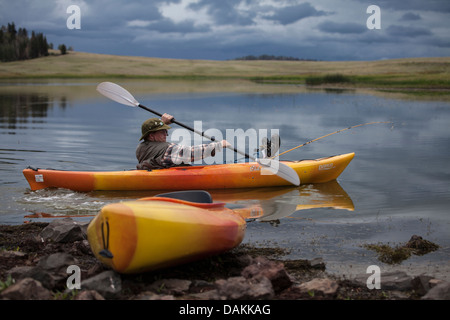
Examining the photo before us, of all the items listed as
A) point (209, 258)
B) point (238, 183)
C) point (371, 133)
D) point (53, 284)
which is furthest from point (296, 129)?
point (53, 284)

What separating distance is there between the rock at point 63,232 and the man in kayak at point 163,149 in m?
2.78

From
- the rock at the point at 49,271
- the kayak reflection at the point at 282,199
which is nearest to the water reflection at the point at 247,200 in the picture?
the kayak reflection at the point at 282,199

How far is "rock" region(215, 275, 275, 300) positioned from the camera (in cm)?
387

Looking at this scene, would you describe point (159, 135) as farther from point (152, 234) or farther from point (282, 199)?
point (152, 234)

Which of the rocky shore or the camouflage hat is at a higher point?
the camouflage hat

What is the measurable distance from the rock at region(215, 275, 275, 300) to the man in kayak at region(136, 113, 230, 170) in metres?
4.33

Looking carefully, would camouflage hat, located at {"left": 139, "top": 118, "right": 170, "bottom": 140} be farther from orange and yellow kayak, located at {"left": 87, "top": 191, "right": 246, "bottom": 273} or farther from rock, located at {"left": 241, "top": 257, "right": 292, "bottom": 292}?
rock, located at {"left": 241, "top": 257, "right": 292, "bottom": 292}

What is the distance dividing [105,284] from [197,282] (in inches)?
30.7

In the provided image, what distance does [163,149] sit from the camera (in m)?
8.36

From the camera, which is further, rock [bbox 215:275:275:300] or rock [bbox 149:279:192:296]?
rock [bbox 149:279:192:296]

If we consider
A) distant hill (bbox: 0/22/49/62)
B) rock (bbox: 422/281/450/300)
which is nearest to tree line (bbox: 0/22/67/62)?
distant hill (bbox: 0/22/49/62)

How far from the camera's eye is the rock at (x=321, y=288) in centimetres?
413

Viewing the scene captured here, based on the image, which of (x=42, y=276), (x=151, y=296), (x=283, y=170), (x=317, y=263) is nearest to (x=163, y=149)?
(x=283, y=170)
